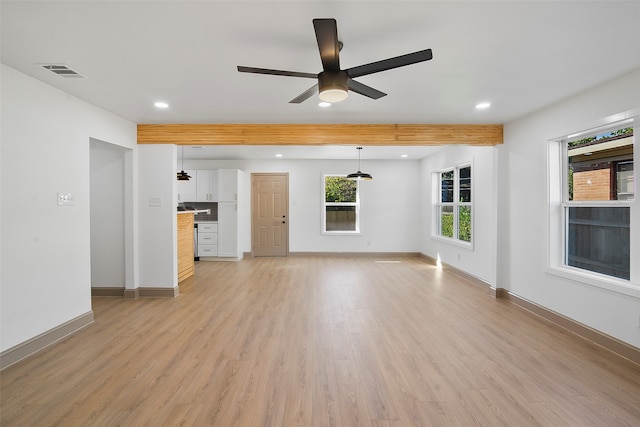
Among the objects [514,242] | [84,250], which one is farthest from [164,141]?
[514,242]

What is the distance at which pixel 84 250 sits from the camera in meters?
3.44

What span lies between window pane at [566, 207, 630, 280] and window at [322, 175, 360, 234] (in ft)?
16.0

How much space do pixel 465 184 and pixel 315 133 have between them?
326 centimetres

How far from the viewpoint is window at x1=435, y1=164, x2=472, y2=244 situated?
5.80 metres

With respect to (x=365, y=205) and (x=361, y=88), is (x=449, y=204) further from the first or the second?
(x=361, y=88)

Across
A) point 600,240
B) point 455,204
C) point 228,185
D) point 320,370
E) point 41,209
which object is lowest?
point 320,370

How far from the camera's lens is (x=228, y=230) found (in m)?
7.41

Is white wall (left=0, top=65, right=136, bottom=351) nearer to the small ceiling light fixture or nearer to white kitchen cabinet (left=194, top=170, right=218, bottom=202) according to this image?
the small ceiling light fixture

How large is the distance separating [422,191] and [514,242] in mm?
3661

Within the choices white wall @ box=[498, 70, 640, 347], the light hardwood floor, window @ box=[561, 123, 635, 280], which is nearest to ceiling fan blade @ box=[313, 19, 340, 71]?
the light hardwood floor

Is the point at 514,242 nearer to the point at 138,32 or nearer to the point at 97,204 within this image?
the point at 138,32

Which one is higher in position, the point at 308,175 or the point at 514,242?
the point at 308,175

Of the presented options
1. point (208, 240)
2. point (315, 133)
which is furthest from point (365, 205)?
point (208, 240)

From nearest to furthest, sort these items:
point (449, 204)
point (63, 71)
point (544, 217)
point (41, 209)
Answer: point (63, 71) < point (41, 209) < point (544, 217) < point (449, 204)
